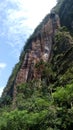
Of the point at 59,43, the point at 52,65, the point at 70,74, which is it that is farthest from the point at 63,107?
the point at 59,43

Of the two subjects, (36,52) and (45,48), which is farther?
(36,52)

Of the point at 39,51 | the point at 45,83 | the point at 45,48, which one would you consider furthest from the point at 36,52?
the point at 45,83

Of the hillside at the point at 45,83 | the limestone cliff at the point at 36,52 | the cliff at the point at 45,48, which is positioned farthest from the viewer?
the limestone cliff at the point at 36,52

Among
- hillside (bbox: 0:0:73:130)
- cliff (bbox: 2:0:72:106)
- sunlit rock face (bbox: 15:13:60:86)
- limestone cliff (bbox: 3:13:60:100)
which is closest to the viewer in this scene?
hillside (bbox: 0:0:73:130)

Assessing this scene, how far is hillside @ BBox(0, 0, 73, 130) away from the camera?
48812 millimetres

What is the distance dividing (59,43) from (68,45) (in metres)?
5.61

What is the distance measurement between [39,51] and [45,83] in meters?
24.5

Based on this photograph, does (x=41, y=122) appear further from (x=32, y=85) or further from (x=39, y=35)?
(x=39, y=35)

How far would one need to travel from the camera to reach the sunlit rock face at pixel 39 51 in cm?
10182

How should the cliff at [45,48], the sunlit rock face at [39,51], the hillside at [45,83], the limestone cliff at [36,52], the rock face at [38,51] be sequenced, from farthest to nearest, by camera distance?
the sunlit rock face at [39,51]
the limestone cliff at [36,52]
the rock face at [38,51]
the cliff at [45,48]
the hillside at [45,83]

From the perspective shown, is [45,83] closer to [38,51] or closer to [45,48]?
[45,48]

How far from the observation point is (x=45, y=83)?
83.8m

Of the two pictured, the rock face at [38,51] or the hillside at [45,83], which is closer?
the hillside at [45,83]

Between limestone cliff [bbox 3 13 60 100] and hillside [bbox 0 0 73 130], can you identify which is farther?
limestone cliff [bbox 3 13 60 100]
